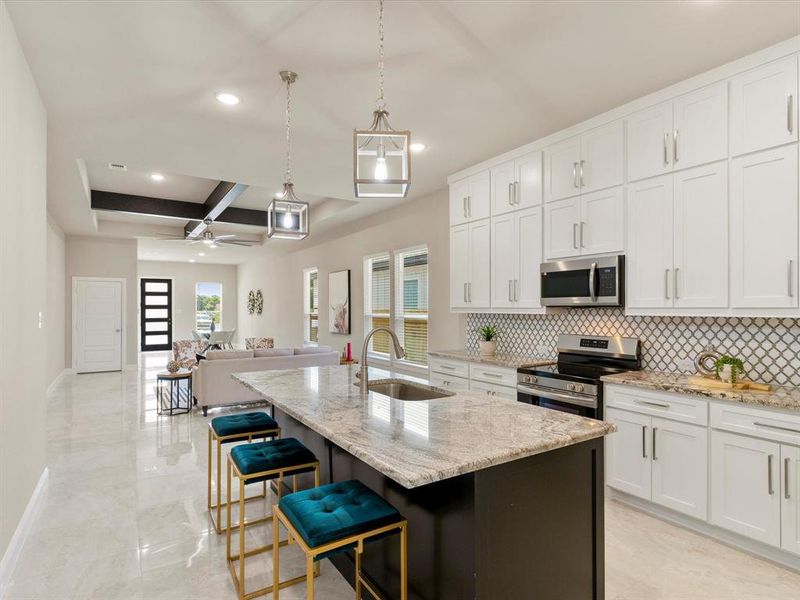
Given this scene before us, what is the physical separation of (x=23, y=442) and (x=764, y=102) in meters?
4.80

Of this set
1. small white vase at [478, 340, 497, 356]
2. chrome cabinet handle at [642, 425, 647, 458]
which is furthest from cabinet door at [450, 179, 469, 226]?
chrome cabinet handle at [642, 425, 647, 458]

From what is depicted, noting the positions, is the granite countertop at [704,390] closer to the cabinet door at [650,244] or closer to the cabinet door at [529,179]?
the cabinet door at [650,244]

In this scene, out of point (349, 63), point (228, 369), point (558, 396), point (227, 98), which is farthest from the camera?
point (228, 369)

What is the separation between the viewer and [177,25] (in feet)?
7.59

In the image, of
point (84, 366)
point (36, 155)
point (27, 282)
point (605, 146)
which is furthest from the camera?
point (84, 366)

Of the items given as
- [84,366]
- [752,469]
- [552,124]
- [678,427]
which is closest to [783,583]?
[752,469]

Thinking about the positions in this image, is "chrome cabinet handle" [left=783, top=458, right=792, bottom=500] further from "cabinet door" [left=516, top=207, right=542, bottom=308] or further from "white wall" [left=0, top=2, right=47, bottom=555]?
"white wall" [left=0, top=2, right=47, bottom=555]

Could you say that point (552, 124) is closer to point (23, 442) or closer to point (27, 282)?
point (27, 282)

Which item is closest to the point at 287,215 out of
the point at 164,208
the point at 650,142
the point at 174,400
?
the point at 650,142

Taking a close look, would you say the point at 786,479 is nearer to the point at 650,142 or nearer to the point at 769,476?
the point at 769,476

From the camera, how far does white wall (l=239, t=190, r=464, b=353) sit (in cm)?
534

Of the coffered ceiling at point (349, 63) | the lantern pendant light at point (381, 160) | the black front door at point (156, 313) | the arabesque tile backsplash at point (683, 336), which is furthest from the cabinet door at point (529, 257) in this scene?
the black front door at point (156, 313)

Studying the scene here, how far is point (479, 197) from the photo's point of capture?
14.6 feet

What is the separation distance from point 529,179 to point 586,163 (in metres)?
0.57
